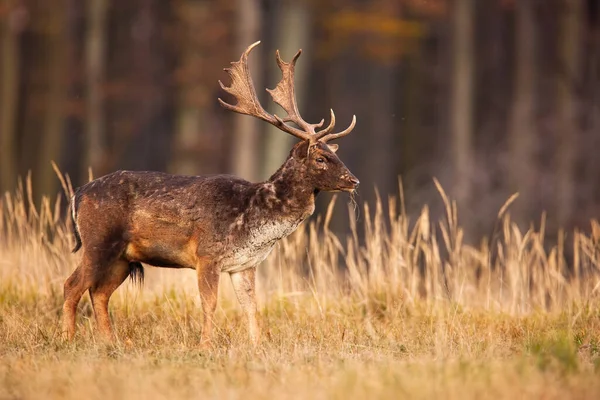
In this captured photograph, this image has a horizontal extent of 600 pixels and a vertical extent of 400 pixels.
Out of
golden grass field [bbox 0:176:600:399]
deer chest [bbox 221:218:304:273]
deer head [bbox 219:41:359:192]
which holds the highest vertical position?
deer head [bbox 219:41:359:192]

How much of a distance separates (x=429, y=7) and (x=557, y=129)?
4003 mm

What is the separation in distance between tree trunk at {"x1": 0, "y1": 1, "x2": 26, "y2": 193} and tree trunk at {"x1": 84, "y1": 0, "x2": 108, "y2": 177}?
1745 millimetres

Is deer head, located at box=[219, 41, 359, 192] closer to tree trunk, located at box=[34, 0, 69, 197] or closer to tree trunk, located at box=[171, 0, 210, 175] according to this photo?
tree trunk, located at box=[171, 0, 210, 175]

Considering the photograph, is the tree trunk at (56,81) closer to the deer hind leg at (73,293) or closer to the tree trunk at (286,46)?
the tree trunk at (286,46)

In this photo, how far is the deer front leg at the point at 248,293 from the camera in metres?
8.66

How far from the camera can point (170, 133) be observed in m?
34.0

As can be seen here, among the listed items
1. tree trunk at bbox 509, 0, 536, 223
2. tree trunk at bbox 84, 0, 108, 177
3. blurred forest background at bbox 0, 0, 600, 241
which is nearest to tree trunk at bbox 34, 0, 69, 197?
blurred forest background at bbox 0, 0, 600, 241

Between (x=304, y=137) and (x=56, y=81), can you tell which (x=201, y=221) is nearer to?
(x=304, y=137)

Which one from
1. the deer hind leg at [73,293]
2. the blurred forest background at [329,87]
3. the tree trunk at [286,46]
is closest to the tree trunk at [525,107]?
the blurred forest background at [329,87]

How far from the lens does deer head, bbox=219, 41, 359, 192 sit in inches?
337

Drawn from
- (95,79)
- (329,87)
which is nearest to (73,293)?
(95,79)

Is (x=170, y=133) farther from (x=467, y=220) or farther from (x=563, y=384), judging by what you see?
(x=563, y=384)

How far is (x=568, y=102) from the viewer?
21.8m

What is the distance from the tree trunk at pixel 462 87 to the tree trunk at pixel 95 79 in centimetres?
844
